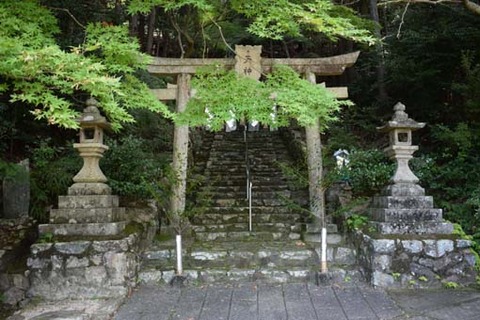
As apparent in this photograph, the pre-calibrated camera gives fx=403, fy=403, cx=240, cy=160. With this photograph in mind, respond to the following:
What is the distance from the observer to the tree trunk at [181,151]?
21.7ft

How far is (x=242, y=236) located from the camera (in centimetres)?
704

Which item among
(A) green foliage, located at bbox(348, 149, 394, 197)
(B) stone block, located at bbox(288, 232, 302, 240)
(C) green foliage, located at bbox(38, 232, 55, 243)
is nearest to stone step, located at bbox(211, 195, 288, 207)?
(B) stone block, located at bbox(288, 232, 302, 240)

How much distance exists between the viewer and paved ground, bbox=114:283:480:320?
4.39 m

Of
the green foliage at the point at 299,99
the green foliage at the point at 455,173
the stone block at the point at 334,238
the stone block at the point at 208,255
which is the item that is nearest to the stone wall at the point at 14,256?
the stone block at the point at 208,255

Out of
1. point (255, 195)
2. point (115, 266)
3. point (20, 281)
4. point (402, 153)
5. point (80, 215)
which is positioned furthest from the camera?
point (255, 195)

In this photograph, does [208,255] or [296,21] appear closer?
[296,21]

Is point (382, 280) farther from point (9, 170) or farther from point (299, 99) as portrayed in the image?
point (9, 170)

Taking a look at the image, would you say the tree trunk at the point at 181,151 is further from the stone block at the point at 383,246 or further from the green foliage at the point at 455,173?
the green foliage at the point at 455,173

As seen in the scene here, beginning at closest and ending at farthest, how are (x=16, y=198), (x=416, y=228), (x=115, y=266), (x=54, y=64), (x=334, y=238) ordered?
(x=54, y=64) < (x=115, y=266) < (x=416, y=228) < (x=16, y=198) < (x=334, y=238)

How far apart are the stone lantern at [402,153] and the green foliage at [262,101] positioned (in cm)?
126

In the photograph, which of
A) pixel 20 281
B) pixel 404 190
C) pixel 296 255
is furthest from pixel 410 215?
pixel 20 281

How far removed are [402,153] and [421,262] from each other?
158 cm

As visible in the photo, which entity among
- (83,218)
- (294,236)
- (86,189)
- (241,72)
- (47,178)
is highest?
(241,72)

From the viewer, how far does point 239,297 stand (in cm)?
503
